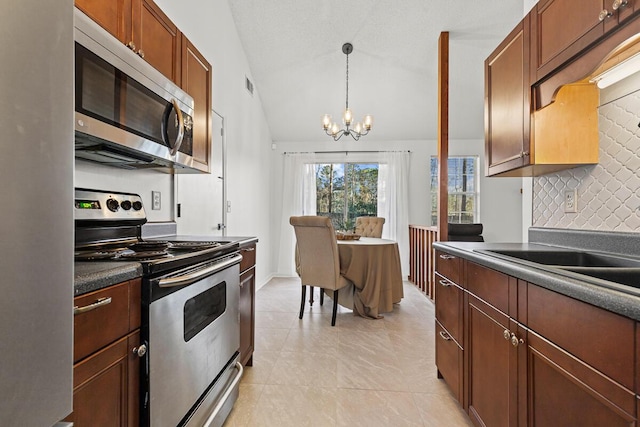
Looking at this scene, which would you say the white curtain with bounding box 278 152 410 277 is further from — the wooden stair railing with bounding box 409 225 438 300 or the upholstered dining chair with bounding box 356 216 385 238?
the upholstered dining chair with bounding box 356 216 385 238

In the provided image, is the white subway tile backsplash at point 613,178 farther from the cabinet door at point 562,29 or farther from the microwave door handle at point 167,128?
the microwave door handle at point 167,128

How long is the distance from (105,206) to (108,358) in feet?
2.81

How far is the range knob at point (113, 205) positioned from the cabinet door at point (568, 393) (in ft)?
5.89

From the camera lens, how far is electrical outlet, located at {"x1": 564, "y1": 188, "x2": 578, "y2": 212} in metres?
1.63

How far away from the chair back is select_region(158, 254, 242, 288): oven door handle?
1.40 m

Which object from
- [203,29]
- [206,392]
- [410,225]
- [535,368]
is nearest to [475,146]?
[410,225]

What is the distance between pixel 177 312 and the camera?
3.69 ft

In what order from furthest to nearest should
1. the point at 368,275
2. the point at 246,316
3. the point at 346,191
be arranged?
1. the point at 346,191
2. the point at 368,275
3. the point at 246,316

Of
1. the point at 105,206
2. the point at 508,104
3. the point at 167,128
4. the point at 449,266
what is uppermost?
the point at 508,104

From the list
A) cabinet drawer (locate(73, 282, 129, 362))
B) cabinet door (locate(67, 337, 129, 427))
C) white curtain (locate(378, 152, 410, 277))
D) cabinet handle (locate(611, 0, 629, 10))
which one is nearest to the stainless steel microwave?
cabinet drawer (locate(73, 282, 129, 362))

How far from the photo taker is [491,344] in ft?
4.08

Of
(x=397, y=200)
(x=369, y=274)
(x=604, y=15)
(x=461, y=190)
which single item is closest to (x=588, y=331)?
(x=604, y=15)

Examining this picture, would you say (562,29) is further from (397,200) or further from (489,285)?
(397,200)

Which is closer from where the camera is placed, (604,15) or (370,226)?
(604,15)
